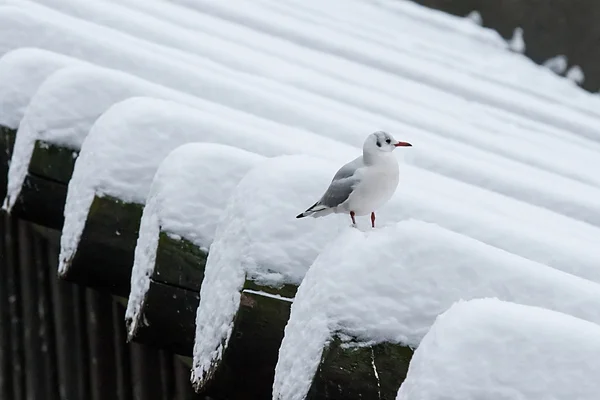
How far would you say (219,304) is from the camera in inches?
68.3

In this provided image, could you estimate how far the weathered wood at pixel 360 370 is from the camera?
1.42m

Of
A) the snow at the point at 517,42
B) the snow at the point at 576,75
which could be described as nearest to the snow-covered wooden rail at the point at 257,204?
the snow at the point at 576,75

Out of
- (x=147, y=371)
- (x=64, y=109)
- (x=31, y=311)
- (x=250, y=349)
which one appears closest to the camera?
(x=250, y=349)

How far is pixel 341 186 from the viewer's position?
182 cm

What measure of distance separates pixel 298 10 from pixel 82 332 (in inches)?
157

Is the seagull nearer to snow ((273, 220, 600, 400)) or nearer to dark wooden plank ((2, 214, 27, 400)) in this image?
snow ((273, 220, 600, 400))

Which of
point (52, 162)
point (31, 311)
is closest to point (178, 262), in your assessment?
point (52, 162)

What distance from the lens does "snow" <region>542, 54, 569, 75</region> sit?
7496 millimetres

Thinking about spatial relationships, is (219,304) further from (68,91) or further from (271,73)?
(271,73)

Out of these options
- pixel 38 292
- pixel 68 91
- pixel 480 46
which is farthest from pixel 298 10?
pixel 68 91

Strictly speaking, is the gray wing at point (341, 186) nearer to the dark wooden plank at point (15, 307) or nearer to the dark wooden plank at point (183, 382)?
the dark wooden plank at point (183, 382)

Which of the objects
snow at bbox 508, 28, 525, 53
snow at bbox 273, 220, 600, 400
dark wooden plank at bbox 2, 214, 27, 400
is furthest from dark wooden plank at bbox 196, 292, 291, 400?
snow at bbox 508, 28, 525, 53

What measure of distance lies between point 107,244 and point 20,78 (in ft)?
2.18

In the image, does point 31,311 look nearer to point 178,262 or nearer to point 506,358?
point 178,262
